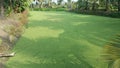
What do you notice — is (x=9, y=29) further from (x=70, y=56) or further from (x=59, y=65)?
(x=59, y=65)

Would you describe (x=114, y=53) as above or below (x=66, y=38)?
above

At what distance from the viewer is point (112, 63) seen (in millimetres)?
3324

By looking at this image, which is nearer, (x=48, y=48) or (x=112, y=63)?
(x=112, y=63)

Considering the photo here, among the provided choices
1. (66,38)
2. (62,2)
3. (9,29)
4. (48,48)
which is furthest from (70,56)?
(62,2)

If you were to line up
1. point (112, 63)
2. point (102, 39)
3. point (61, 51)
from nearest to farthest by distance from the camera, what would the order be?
point (112, 63) < point (61, 51) < point (102, 39)

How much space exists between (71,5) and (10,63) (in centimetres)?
5120

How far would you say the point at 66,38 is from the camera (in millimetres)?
12633

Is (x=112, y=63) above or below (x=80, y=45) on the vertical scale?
above

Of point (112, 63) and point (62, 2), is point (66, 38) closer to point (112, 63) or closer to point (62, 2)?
point (112, 63)

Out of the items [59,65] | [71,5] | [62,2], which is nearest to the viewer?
[59,65]

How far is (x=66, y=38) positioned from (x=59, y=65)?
4.83 meters

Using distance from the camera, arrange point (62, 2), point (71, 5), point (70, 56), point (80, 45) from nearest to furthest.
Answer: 1. point (70, 56)
2. point (80, 45)
3. point (71, 5)
4. point (62, 2)

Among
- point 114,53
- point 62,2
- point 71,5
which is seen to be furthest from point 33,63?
point 62,2

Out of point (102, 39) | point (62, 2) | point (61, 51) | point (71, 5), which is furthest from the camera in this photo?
point (62, 2)
